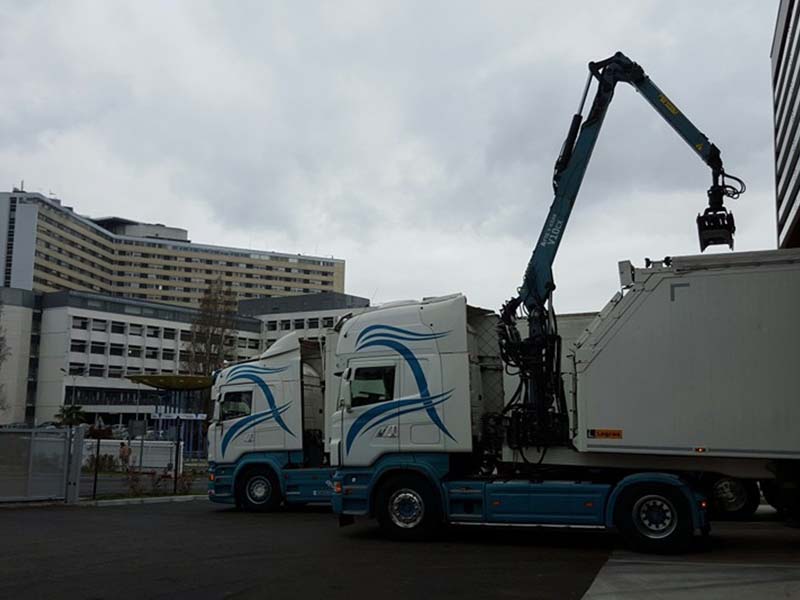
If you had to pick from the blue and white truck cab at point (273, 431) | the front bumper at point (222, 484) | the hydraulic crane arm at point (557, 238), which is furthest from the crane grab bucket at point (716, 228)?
the front bumper at point (222, 484)

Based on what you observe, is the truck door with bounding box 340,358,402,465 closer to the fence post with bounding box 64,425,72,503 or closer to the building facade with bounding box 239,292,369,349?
the fence post with bounding box 64,425,72,503

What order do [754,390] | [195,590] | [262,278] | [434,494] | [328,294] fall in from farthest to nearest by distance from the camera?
[262,278]
[328,294]
[434,494]
[754,390]
[195,590]

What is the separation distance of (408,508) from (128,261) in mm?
146166

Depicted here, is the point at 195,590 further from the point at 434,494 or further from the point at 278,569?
the point at 434,494

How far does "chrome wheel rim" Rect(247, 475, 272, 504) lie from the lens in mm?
17703

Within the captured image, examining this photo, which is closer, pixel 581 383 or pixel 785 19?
pixel 581 383

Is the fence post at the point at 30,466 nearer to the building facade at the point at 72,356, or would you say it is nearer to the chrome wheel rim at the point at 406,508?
the chrome wheel rim at the point at 406,508

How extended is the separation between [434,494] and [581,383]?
9.58ft

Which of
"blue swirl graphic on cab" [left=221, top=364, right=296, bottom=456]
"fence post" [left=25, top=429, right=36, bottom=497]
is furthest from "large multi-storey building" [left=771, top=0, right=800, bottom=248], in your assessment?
"fence post" [left=25, top=429, right=36, bottom=497]

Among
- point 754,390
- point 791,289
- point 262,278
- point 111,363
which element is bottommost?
point 754,390

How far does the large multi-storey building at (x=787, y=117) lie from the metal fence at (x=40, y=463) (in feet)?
113

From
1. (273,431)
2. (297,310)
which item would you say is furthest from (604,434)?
(297,310)

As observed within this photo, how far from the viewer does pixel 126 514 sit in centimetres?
1752

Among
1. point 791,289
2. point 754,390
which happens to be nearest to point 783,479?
point 754,390
